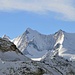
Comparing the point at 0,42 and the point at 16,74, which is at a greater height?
the point at 0,42

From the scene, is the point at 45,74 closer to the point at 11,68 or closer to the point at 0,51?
the point at 11,68

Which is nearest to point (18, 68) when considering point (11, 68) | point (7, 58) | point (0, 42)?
point (11, 68)

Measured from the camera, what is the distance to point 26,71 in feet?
120

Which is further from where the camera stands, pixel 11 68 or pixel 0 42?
pixel 0 42

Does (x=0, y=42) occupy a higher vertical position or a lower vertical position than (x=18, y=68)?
higher

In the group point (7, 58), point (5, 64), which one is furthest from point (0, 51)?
point (5, 64)

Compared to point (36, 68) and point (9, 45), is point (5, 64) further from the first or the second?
point (9, 45)

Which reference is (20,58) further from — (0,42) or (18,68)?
(18,68)

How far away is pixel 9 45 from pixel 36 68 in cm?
1093

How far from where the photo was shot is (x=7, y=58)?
149 feet

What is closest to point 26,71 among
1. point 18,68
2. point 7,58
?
point 18,68

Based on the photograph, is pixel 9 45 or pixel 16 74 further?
pixel 9 45

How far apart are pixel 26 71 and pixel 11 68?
1.68 meters

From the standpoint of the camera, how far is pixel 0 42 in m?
48.1
